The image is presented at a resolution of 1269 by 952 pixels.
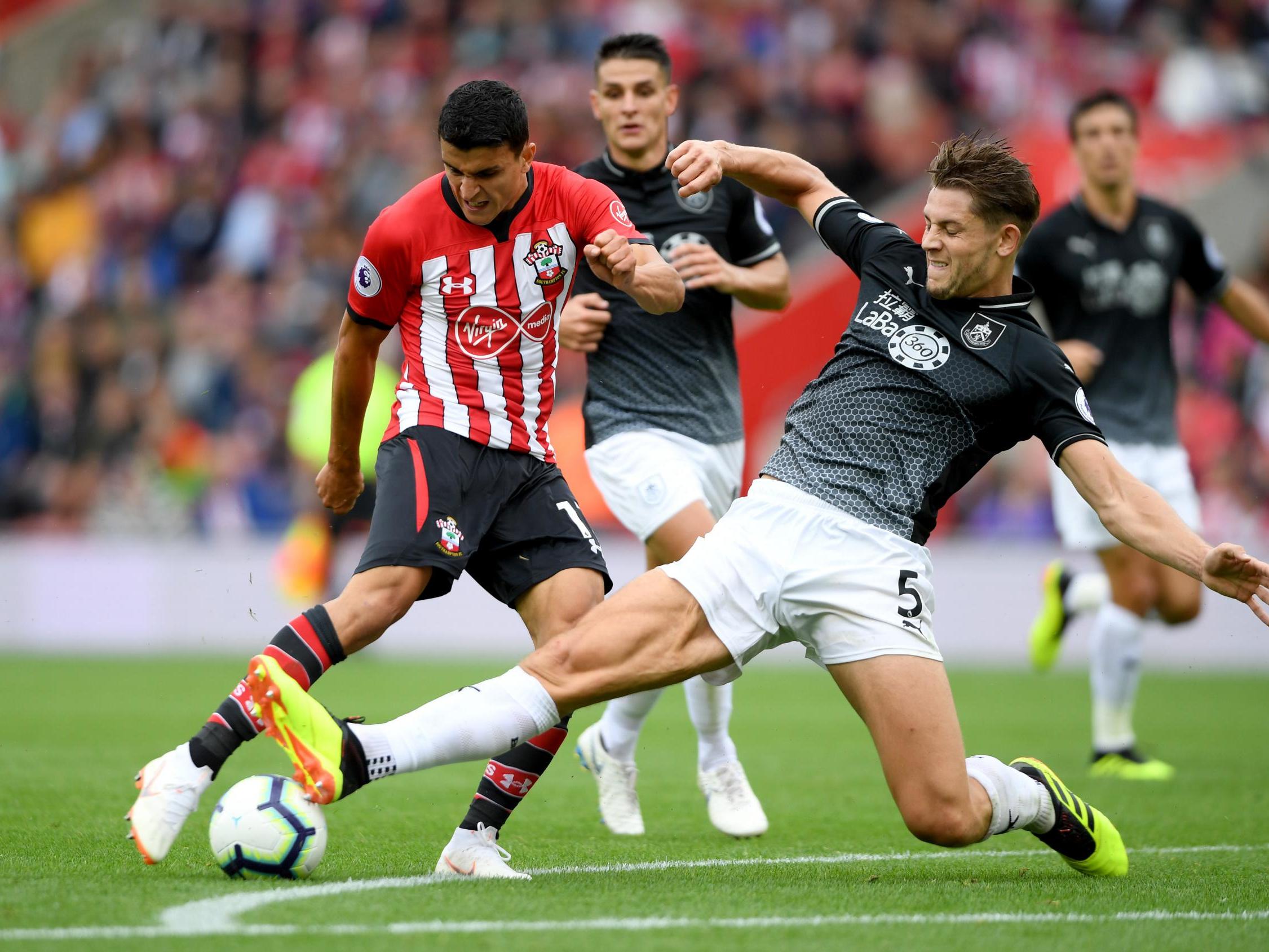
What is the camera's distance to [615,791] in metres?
6.07

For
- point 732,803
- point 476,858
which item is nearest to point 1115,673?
point 732,803

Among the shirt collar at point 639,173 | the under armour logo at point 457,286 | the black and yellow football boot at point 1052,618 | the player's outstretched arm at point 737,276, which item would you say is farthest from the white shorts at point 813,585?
the black and yellow football boot at point 1052,618

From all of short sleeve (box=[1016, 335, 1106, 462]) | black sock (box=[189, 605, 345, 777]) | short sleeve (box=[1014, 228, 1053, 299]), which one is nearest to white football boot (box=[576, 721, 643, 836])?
black sock (box=[189, 605, 345, 777])

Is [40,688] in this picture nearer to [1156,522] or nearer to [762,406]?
[762,406]

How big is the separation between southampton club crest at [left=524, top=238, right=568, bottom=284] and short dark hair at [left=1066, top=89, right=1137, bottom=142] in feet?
12.6

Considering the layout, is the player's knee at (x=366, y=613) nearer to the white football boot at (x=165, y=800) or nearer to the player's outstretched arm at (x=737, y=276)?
the white football boot at (x=165, y=800)

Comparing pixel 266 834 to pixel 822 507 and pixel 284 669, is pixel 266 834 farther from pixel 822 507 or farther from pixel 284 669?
pixel 822 507

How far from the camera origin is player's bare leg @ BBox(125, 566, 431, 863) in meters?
4.38

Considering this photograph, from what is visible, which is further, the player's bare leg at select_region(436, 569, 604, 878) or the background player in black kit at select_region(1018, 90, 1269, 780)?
the background player in black kit at select_region(1018, 90, 1269, 780)

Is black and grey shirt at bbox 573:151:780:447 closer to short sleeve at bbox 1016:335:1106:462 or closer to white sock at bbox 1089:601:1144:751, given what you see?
short sleeve at bbox 1016:335:1106:462

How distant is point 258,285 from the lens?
17688 mm

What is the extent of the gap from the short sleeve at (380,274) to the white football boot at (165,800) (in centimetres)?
142

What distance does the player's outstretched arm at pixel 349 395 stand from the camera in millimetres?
5051

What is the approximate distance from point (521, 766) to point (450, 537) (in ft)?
2.44
